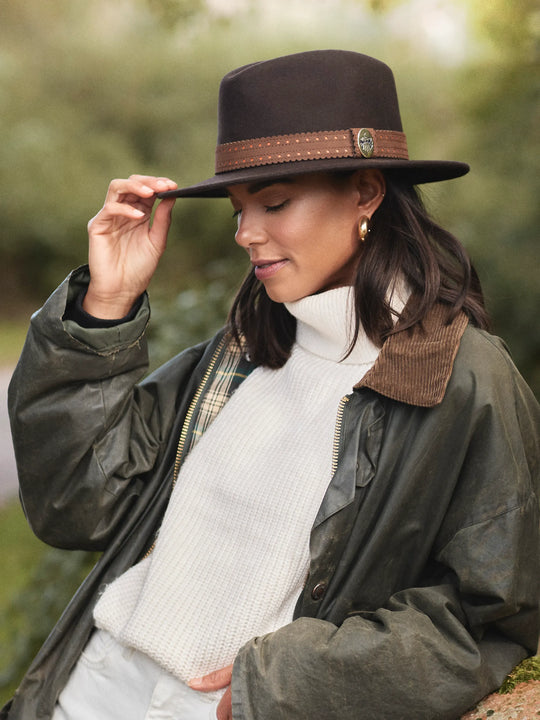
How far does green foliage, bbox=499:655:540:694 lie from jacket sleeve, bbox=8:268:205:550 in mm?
803

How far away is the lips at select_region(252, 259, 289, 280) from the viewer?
4.91 ft

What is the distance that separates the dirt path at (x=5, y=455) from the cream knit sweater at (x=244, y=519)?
2.80 metres

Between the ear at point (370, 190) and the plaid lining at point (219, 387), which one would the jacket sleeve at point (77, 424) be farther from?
the ear at point (370, 190)

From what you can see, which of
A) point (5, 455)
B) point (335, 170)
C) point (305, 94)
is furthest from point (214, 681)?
point (5, 455)

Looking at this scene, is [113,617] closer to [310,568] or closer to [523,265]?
[310,568]

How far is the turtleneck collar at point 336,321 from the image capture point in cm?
152

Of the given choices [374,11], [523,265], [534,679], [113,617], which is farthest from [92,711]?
[374,11]

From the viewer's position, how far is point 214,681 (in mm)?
1354

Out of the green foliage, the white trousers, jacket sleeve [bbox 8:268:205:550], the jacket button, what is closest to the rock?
the green foliage

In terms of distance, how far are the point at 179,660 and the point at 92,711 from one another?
27cm

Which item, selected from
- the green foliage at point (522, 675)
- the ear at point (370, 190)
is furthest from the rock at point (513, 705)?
the ear at point (370, 190)

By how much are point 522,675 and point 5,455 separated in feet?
11.1

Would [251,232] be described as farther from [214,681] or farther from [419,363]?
[214,681]

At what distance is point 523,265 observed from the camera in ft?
10.6
